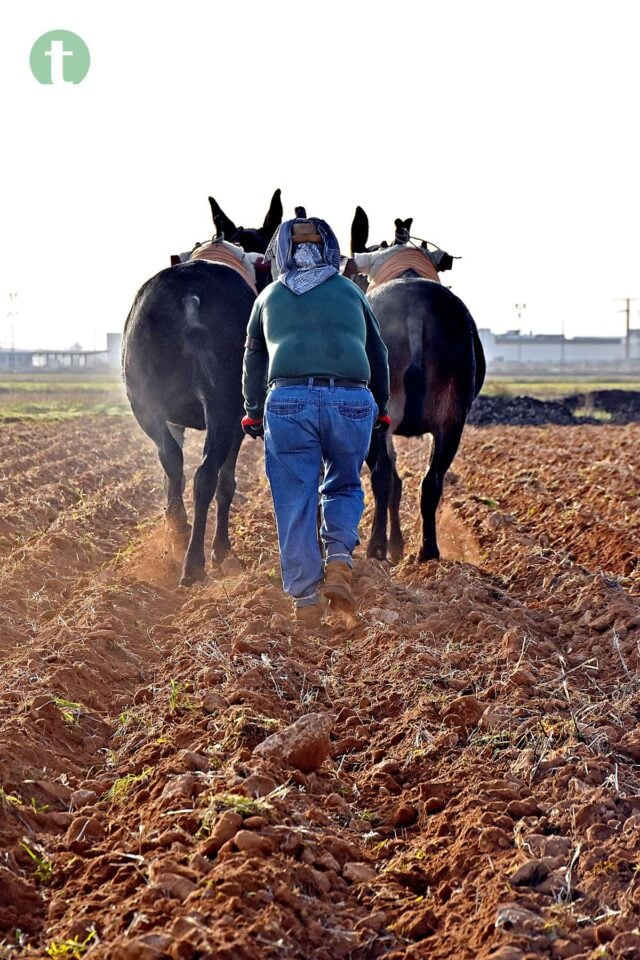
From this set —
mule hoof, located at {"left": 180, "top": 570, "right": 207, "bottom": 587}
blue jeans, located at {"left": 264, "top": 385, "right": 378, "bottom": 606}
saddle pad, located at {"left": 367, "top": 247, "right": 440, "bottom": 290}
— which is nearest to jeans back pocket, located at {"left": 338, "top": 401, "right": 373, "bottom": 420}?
blue jeans, located at {"left": 264, "top": 385, "right": 378, "bottom": 606}

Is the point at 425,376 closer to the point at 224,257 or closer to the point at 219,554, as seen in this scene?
the point at 224,257

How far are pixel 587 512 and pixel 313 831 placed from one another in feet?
22.7

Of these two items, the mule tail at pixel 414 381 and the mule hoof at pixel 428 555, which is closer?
the mule tail at pixel 414 381

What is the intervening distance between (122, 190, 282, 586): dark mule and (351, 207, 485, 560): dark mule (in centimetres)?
98

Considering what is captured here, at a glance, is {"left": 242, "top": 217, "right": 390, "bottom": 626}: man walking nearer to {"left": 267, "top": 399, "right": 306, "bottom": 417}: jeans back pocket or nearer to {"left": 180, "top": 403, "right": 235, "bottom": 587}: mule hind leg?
{"left": 267, "top": 399, "right": 306, "bottom": 417}: jeans back pocket

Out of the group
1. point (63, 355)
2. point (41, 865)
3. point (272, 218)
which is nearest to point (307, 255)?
point (41, 865)

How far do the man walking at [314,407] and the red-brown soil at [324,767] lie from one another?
1.09 feet

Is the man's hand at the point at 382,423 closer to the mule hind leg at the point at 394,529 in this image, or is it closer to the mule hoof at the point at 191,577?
the mule hoof at the point at 191,577

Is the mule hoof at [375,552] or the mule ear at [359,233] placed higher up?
the mule ear at [359,233]

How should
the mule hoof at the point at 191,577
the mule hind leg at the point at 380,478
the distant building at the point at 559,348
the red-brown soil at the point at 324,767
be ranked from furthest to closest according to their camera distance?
the distant building at the point at 559,348 < the mule hind leg at the point at 380,478 < the mule hoof at the point at 191,577 < the red-brown soil at the point at 324,767

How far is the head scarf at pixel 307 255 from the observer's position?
6008 mm

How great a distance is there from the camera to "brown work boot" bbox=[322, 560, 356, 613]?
19.1ft

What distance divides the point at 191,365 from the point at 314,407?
207cm

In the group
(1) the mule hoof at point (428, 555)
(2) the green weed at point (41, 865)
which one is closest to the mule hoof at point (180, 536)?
(1) the mule hoof at point (428, 555)
